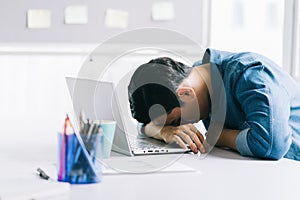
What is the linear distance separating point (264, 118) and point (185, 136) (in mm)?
230

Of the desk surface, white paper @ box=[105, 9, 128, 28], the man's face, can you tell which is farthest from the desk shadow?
white paper @ box=[105, 9, 128, 28]

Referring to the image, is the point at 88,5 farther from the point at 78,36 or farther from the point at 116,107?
the point at 116,107

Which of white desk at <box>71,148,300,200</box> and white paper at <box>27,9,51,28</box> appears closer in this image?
white desk at <box>71,148,300,200</box>

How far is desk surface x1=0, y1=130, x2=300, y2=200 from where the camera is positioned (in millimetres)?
1089

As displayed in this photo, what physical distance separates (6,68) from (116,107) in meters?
1.86

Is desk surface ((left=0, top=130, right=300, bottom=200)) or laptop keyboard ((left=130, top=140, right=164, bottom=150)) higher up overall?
desk surface ((left=0, top=130, right=300, bottom=200))

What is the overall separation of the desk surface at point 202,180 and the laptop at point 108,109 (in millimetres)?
103

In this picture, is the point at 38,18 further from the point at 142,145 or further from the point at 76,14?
the point at 142,145

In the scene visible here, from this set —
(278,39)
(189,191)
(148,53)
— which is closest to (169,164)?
(189,191)

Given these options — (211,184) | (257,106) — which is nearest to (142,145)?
(257,106)

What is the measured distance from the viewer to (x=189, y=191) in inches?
43.9

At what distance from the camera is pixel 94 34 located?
Answer: 323 centimetres

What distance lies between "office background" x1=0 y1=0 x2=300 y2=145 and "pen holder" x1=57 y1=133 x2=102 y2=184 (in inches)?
69.3

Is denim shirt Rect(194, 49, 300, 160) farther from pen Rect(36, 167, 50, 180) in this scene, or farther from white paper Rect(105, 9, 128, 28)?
white paper Rect(105, 9, 128, 28)
